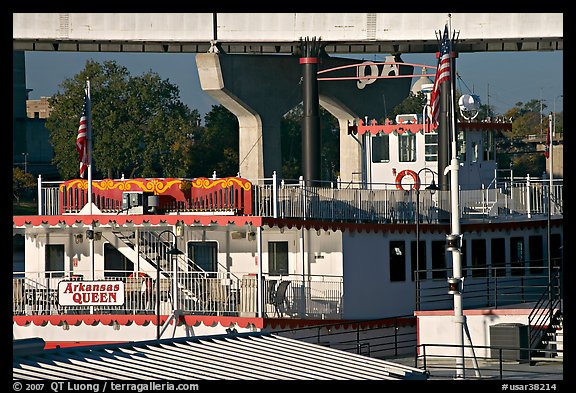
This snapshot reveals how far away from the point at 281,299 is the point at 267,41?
19.7 meters

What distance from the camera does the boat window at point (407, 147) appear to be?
44969mm

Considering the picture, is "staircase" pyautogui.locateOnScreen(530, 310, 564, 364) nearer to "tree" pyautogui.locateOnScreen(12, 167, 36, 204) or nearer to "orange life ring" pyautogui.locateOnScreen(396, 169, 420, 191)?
"orange life ring" pyautogui.locateOnScreen(396, 169, 420, 191)

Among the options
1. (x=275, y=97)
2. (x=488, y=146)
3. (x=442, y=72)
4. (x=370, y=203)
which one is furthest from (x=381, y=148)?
(x=275, y=97)

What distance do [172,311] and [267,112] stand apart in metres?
22.7

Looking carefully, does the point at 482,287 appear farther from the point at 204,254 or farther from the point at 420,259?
the point at 204,254

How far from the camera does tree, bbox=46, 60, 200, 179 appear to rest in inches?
3435

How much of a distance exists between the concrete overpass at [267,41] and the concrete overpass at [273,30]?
0.04m

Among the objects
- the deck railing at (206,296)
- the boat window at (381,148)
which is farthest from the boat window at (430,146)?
the deck railing at (206,296)

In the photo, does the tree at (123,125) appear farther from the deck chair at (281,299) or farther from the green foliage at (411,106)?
the deck chair at (281,299)

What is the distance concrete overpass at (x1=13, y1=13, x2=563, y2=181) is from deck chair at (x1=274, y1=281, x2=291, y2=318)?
1652 centimetres

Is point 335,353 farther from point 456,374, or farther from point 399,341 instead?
point 399,341

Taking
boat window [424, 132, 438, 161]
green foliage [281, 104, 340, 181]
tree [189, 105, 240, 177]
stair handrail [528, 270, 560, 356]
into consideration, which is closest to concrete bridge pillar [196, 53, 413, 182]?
boat window [424, 132, 438, 161]

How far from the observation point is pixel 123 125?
88.1 m
